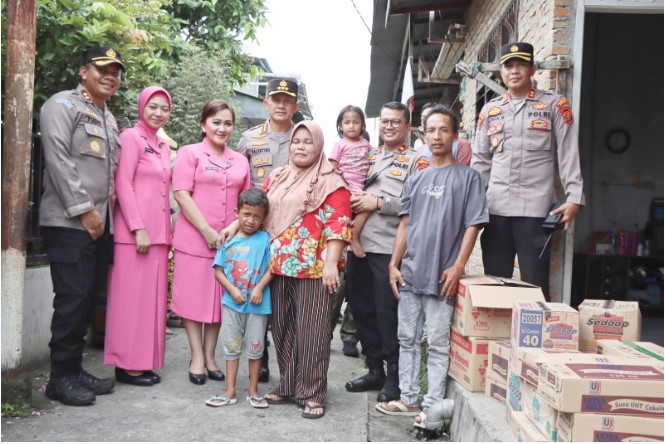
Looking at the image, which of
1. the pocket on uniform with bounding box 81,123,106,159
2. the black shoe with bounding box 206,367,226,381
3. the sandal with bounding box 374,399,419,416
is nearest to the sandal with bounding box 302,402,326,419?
the sandal with bounding box 374,399,419,416

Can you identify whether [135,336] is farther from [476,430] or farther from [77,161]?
[476,430]

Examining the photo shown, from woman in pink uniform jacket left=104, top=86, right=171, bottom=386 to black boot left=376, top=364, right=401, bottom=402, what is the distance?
1532mm

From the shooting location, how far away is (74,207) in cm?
360

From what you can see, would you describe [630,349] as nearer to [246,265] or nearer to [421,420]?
[421,420]

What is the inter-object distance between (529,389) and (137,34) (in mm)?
3503

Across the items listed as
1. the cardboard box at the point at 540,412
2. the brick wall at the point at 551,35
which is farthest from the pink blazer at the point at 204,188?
the cardboard box at the point at 540,412

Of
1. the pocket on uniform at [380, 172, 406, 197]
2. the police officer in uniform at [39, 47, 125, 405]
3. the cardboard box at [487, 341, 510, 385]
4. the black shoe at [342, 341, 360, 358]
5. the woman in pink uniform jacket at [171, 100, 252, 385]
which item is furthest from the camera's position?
the black shoe at [342, 341, 360, 358]

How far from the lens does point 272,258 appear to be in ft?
12.2

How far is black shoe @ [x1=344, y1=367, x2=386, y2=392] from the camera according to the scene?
166 inches

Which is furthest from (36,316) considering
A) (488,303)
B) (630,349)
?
(630,349)

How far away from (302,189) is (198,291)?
43.3 inches

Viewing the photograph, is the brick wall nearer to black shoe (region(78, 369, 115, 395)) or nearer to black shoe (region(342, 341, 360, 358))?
black shoe (region(342, 341, 360, 358))

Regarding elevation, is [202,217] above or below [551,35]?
below

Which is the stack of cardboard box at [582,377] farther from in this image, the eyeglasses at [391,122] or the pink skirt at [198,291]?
the pink skirt at [198,291]
